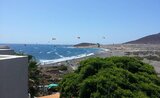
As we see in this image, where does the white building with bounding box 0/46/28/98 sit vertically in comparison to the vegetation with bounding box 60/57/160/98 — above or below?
above

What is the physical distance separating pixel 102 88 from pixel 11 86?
5.31 meters

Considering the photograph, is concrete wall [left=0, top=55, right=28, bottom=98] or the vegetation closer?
concrete wall [left=0, top=55, right=28, bottom=98]

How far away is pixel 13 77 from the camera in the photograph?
35.2 feet

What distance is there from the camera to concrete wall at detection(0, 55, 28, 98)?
1000 centimetres

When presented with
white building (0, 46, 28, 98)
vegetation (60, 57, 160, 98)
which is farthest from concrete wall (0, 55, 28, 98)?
vegetation (60, 57, 160, 98)

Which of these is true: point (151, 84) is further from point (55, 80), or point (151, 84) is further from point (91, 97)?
point (55, 80)

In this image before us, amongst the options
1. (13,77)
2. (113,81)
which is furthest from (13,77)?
(113,81)

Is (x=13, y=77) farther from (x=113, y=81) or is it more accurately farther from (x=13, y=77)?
(x=113, y=81)

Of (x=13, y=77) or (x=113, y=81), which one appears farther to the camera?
(x=113, y=81)

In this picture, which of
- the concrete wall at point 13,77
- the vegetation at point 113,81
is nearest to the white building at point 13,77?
the concrete wall at point 13,77

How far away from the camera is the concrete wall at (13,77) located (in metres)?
10.0

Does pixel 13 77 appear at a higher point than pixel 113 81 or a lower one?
higher

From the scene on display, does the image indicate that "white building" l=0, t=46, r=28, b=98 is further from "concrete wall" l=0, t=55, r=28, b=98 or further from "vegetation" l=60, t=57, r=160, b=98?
"vegetation" l=60, t=57, r=160, b=98

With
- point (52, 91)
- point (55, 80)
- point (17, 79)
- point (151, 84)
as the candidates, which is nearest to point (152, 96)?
point (151, 84)
